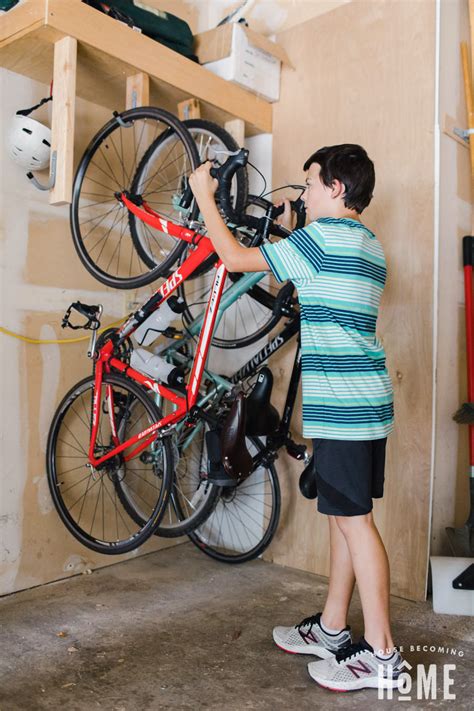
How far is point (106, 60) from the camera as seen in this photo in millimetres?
2254

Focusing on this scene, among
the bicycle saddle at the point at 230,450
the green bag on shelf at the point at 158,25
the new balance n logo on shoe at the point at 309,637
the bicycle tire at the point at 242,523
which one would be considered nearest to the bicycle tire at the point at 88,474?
the bicycle saddle at the point at 230,450

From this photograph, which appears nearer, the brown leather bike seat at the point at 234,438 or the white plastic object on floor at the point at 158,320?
the brown leather bike seat at the point at 234,438

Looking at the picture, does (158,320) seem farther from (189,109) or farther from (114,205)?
(189,109)

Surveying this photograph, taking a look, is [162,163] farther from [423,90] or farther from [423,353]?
[423,353]

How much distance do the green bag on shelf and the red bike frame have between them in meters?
0.64

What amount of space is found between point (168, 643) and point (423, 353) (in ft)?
4.37

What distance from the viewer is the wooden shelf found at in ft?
6.86

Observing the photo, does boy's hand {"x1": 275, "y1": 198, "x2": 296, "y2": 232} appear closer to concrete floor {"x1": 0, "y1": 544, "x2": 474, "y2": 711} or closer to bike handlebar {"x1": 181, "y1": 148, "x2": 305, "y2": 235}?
bike handlebar {"x1": 181, "y1": 148, "x2": 305, "y2": 235}

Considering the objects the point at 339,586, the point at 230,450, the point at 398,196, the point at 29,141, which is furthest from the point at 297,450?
the point at 29,141

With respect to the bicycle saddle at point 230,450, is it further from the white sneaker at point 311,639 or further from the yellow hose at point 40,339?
the yellow hose at point 40,339

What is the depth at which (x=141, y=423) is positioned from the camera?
2.75m

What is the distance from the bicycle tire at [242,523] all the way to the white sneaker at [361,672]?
0.93 metres

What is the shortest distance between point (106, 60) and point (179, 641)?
6.24ft

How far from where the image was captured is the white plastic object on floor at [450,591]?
2.28 meters
